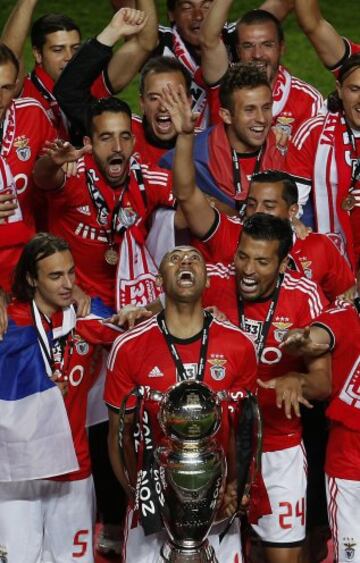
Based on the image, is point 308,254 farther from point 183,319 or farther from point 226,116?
point 183,319

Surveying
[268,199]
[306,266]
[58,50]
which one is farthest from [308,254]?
[58,50]

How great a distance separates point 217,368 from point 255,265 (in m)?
0.61

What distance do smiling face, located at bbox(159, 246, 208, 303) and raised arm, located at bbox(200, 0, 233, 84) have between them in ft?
7.02

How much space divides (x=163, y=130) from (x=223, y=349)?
70.5 inches

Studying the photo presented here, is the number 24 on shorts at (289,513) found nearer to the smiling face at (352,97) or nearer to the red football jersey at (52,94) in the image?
the smiling face at (352,97)

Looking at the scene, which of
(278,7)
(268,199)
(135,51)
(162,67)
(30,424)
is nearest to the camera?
(30,424)

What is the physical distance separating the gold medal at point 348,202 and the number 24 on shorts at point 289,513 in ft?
5.13

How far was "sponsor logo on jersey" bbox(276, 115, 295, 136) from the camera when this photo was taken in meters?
7.61

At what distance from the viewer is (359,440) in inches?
237

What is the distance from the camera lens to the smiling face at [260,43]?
7660 millimetres

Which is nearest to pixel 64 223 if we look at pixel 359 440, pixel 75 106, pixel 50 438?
pixel 75 106

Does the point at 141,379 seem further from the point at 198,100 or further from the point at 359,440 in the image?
the point at 198,100

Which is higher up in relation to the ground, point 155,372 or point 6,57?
point 6,57

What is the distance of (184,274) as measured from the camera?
18.6 feet
